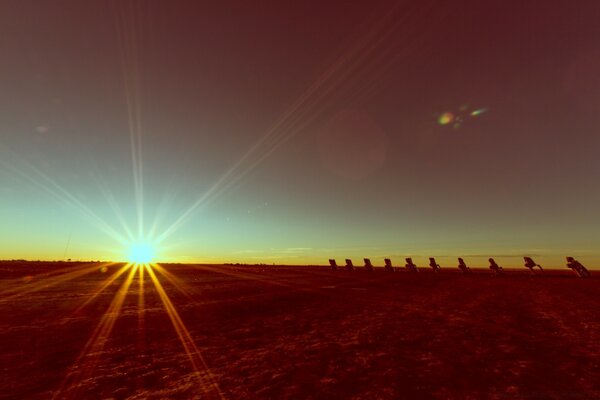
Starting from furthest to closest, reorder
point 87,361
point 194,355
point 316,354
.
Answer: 1. point 194,355
2. point 316,354
3. point 87,361

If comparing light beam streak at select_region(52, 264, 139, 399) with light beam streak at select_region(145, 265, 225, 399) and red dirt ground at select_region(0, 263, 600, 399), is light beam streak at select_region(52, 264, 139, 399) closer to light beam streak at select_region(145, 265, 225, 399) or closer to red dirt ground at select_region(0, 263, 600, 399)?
red dirt ground at select_region(0, 263, 600, 399)

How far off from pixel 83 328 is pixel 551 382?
12.1 m

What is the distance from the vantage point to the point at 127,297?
1720 cm

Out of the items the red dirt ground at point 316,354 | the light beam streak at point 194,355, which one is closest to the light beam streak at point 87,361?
the red dirt ground at point 316,354

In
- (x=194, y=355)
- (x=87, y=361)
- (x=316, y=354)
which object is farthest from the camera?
(x=194, y=355)

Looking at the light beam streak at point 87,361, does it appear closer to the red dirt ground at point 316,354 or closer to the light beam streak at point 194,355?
the red dirt ground at point 316,354

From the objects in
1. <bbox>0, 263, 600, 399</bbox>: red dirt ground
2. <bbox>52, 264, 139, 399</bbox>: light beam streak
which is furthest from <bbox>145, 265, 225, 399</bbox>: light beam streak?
<bbox>52, 264, 139, 399</bbox>: light beam streak

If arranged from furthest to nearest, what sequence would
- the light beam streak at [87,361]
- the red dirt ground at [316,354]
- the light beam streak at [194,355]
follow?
the light beam streak at [194,355], the light beam streak at [87,361], the red dirt ground at [316,354]

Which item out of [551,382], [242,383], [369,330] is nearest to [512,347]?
[551,382]

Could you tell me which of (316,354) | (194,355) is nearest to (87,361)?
(194,355)

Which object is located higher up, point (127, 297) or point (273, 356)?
point (127, 297)

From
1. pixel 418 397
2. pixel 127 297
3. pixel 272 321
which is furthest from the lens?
pixel 127 297

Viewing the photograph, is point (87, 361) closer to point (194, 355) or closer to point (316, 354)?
point (194, 355)

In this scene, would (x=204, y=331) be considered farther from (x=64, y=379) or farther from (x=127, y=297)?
(x=127, y=297)
